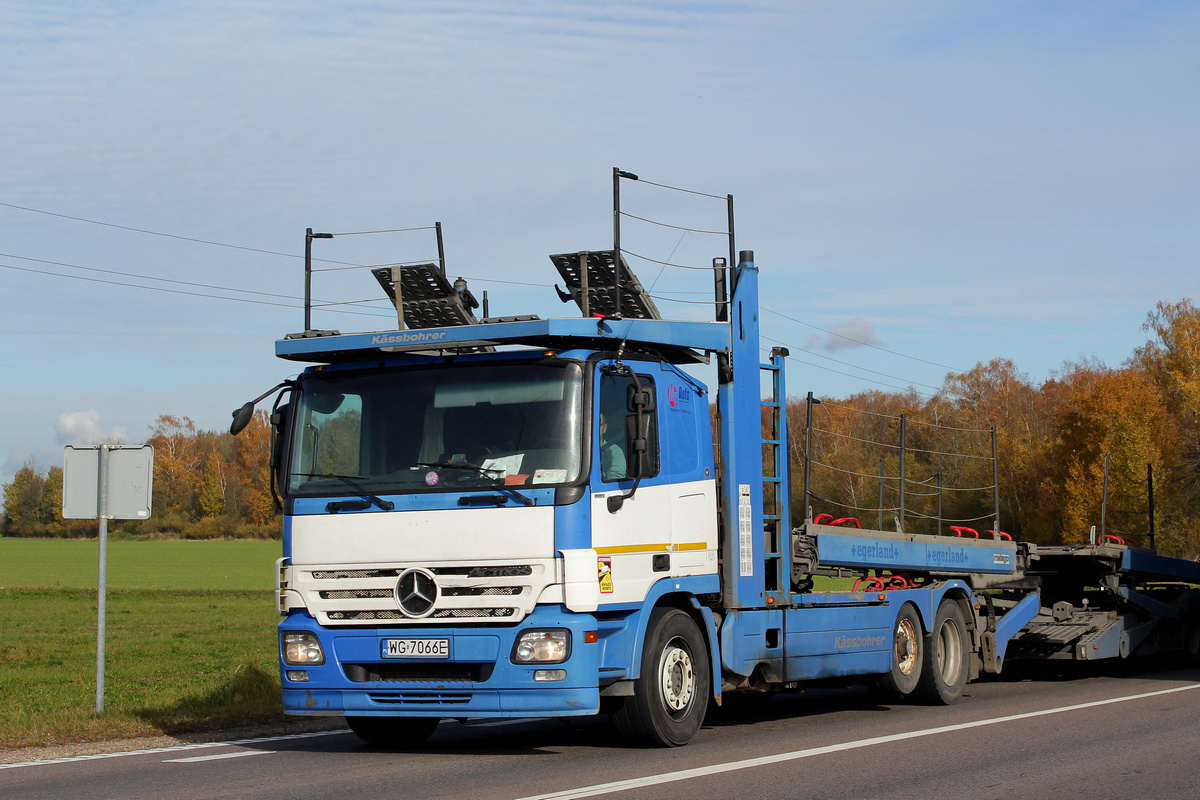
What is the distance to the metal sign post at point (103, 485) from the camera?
37.4ft

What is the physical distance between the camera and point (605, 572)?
862 centimetres

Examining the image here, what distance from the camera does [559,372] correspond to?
345 inches

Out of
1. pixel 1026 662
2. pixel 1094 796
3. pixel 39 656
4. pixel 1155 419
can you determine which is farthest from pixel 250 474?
pixel 1094 796

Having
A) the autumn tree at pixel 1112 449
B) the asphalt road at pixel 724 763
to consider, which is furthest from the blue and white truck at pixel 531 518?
the autumn tree at pixel 1112 449

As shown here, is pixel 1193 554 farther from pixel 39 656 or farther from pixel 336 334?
pixel 336 334

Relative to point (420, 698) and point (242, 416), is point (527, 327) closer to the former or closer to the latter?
point (242, 416)

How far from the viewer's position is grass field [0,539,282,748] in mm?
11352

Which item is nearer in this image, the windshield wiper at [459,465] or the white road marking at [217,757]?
the windshield wiper at [459,465]

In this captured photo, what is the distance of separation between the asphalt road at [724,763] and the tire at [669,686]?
17 centimetres

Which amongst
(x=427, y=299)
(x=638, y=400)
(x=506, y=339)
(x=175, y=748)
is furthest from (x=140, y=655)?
(x=638, y=400)

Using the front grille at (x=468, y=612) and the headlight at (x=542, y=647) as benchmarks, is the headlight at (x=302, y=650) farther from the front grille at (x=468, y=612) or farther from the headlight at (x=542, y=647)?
the headlight at (x=542, y=647)

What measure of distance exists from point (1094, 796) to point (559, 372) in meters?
4.17

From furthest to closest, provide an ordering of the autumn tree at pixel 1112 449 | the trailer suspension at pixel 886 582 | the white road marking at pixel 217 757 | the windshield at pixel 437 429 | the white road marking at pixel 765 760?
1. the autumn tree at pixel 1112 449
2. the trailer suspension at pixel 886 582
3. the white road marking at pixel 217 757
4. the windshield at pixel 437 429
5. the white road marking at pixel 765 760

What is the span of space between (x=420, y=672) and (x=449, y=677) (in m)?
0.22
